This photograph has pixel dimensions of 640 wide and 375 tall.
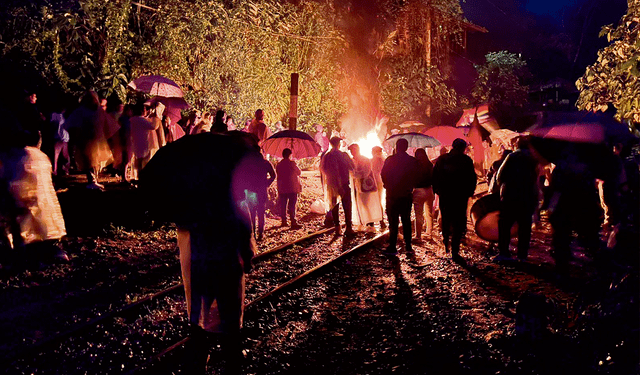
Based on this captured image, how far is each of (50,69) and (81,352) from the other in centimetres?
1054

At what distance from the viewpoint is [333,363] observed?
490 centimetres

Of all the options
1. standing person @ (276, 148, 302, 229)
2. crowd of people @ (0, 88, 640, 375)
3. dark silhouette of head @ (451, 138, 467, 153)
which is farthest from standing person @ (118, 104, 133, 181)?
dark silhouette of head @ (451, 138, 467, 153)

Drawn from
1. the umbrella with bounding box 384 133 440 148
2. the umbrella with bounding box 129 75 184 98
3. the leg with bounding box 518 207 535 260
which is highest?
the umbrella with bounding box 129 75 184 98

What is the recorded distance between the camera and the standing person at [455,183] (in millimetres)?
8680

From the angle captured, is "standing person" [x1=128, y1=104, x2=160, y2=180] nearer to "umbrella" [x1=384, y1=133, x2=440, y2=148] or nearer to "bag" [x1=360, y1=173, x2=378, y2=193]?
"bag" [x1=360, y1=173, x2=378, y2=193]

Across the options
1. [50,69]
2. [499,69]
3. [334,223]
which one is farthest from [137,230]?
[499,69]

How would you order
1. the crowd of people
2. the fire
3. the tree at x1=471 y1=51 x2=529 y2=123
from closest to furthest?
the crowd of people, the fire, the tree at x1=471 y1=51 x2=529 y2=123

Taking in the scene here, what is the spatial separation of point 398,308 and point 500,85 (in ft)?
110

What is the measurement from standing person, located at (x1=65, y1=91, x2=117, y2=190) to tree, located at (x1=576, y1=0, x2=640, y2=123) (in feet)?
31.4

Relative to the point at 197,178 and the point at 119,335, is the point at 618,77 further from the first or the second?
the point at 119,335

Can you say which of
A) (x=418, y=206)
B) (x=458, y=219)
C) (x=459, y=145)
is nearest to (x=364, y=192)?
(x=418, y=206)

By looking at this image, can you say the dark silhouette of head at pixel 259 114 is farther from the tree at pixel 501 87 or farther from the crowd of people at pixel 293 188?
the tree at pixel 501 87

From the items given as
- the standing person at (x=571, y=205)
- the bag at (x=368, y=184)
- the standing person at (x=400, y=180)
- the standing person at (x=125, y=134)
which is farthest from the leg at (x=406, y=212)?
the standing person at (x=125, y=134)

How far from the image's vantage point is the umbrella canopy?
24.3 feet
